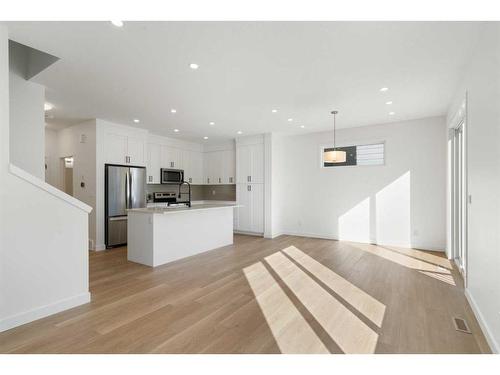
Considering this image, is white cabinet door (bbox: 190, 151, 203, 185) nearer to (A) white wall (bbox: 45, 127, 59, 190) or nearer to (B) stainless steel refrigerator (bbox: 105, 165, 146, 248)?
(B) stainless steel refrigerator (bbox: 105, 165, 146, 248)

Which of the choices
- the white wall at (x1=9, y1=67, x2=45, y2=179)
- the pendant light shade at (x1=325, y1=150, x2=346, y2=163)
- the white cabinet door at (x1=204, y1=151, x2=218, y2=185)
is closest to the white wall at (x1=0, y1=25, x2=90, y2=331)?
the white wall at (x1=9, y1=67, x2=45, y2=179)

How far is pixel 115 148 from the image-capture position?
5109 mm

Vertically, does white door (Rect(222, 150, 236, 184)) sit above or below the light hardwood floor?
above

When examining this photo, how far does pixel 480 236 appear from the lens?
2203mm

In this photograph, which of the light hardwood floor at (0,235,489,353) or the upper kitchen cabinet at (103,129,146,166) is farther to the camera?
the upper kitchen cabinet at (103,129,146,166)

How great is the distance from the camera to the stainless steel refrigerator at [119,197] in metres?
4.92

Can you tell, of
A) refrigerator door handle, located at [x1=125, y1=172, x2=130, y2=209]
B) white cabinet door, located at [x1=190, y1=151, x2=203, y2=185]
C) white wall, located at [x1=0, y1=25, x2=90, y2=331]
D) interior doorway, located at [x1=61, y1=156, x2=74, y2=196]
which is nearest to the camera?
white wall, located at [x1=0, y1=25, x2=90, y2=331]

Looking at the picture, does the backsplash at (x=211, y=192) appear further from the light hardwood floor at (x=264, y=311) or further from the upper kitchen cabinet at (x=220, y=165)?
the light hardwood floor at (x=264, y=311)

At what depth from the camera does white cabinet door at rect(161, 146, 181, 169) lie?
21.0ft

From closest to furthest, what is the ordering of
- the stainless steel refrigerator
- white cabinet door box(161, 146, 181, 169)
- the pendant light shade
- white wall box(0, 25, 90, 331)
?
white wall box(0, 25, 90, 331), the pendant light shade, the stainless steel refrigerator, white cabinet door box(161, 146, 181, 169)

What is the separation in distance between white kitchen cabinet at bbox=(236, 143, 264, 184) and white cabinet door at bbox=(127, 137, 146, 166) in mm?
2371
